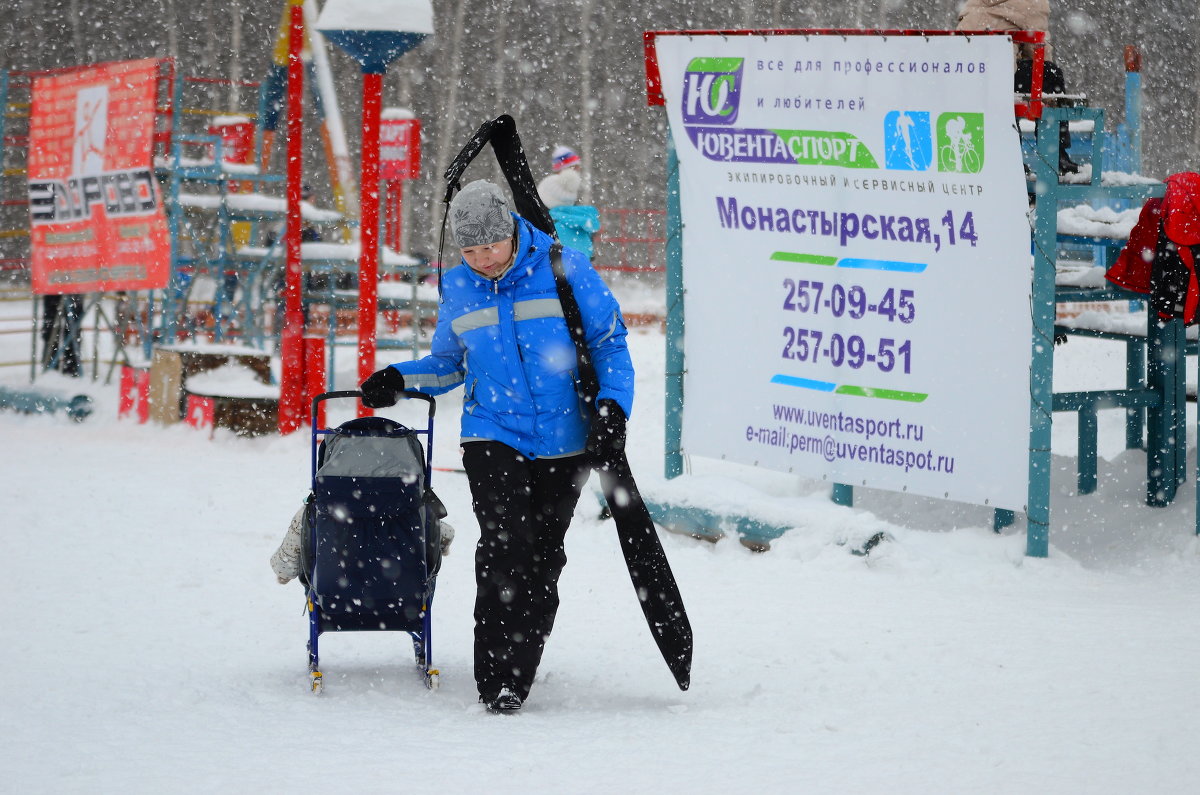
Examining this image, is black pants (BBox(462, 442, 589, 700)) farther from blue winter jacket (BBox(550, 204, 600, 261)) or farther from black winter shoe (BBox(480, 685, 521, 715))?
blue winter jacket (BBox(550, 204, 600, 261))

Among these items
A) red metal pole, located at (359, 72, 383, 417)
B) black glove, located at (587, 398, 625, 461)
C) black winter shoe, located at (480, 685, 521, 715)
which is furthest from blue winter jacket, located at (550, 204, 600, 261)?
black winter shoe, located at (480, 685, 521, 715)

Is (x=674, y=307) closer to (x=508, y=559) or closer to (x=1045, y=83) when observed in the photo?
(x=1045, y=83)

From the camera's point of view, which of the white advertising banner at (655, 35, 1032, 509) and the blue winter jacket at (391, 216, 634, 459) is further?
the white advertising banner at (655, 35, 1032, 509)

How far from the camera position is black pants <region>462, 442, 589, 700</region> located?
4.26 meters

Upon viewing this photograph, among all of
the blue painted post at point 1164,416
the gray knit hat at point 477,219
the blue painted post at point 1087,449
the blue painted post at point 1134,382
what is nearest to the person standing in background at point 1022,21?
the blue painted post at point 1164,416

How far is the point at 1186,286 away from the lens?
20.5 feet

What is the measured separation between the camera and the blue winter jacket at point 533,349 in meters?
4.25

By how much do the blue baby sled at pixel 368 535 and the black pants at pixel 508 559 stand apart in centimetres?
20

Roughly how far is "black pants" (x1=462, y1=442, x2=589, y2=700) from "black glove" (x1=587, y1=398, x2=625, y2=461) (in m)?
0.21

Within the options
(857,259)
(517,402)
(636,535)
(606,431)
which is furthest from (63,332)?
(606,431)

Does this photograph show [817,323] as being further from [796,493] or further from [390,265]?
[390,265]

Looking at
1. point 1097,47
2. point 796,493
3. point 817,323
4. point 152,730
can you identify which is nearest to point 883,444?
point 817,323

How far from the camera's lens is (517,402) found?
4.27 m

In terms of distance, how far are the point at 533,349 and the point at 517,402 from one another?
18 cm
